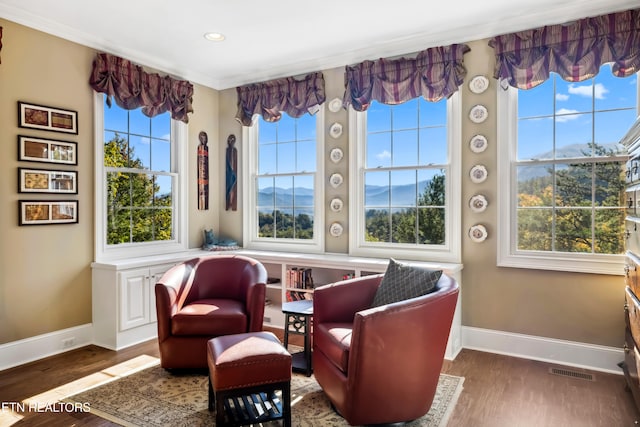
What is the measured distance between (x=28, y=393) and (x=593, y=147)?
14.5ft

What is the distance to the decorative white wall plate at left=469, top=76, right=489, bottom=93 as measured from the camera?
3486 mm

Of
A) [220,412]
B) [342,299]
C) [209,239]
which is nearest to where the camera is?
[220,412]

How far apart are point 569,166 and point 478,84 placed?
1.00m

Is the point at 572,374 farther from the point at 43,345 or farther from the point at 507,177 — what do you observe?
the point at 43,345

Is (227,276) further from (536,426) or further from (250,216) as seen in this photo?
(536,426)

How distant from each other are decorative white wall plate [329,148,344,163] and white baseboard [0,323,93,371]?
277cm

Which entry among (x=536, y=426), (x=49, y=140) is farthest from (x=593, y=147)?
(x=49, y=140)

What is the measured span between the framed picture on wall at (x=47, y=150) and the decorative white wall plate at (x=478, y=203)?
347cm

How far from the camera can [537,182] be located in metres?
3.39

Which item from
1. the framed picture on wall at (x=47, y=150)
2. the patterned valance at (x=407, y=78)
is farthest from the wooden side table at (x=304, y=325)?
the framed picture on wall at (x=47, y=150)

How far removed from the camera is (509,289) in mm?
3432

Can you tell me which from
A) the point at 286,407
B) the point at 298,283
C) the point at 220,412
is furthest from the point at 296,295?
the point at 220,412

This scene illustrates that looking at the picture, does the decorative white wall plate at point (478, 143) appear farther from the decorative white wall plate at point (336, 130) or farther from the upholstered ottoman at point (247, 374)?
the upholstered ottoman at point (247, 374)

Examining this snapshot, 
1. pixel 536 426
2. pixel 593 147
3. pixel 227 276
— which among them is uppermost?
pixel 593 147
